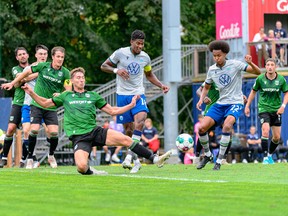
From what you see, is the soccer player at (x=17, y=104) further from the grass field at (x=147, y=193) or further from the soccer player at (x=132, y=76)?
the grass field at (x=147, y=193)

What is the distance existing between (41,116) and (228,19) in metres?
19.9

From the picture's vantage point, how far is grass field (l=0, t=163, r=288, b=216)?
12312 millimetres

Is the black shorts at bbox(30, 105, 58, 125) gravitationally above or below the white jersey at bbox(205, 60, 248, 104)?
below

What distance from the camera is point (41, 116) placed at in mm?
21906

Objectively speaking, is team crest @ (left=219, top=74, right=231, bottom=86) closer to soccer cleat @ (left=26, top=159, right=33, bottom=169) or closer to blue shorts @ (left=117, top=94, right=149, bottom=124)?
blue shorts @ (left=117, top=94, right=149, bottom=124)

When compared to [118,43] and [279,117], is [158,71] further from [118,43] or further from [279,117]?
[279,117]

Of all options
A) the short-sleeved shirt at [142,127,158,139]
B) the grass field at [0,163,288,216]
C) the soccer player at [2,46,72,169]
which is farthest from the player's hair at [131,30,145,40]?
the short-sleeved shirt at [142,127,158,139]

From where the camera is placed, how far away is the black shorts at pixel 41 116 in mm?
21797

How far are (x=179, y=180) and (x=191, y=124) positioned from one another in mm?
28987

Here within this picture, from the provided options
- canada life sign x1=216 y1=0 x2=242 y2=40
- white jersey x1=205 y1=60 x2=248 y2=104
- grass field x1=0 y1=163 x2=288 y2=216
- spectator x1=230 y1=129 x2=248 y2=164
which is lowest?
grass field x1=0 y1=163 x2=288 y2=216

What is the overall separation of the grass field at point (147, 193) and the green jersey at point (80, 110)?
756 mm


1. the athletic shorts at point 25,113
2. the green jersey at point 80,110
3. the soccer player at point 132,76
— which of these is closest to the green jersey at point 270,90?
the soccer player at point 132,76

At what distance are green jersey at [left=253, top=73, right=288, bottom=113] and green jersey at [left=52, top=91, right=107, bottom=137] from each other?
6.24m

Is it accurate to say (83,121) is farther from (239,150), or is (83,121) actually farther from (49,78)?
(239,150)
